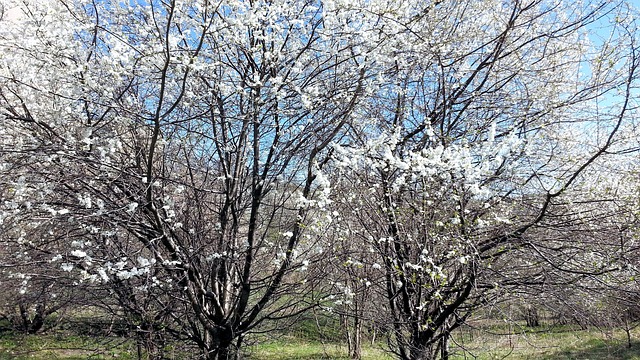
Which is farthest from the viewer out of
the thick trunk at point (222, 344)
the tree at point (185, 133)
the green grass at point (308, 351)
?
the green grass at point (308, 351)

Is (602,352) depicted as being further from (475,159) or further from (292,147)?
(292,147)

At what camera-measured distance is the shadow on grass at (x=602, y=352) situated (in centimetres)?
1014

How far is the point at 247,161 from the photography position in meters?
4.67

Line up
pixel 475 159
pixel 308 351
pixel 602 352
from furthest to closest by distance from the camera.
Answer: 1. pixel 308 351
2. pixel 602 352
3. pixel 475 159

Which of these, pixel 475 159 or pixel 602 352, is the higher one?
pixel 475 159

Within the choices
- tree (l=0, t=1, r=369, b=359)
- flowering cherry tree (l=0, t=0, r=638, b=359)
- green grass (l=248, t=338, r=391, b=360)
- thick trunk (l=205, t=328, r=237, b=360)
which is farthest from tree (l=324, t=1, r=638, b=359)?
green grass (l=248, t=338, r=391, b=360)

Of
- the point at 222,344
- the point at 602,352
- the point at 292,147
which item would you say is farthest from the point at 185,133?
the point at 602,352

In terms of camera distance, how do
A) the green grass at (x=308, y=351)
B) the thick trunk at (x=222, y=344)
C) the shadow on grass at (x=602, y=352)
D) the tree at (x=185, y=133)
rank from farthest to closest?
the green grass at (x=308, y=351), the shadow on grass at (x=602, y=352), the thick trunk at (x=222, y=344), the tree at (x=185, y=133)

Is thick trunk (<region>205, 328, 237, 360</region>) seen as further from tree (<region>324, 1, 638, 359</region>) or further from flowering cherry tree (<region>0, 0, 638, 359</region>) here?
tree (<region>324, 1, 638, 359</region>)

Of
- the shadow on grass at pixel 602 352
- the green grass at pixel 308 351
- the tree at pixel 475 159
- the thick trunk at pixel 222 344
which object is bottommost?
the shadow on grass at pixel 602 352

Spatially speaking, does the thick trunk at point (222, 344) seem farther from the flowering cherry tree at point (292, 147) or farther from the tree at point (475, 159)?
the tree at point (475, 159)

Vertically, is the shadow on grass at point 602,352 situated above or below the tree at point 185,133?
below

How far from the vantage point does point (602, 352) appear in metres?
10.9

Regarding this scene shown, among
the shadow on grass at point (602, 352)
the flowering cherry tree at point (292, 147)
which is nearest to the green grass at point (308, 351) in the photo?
the shadow on grass at point (602, 352)
